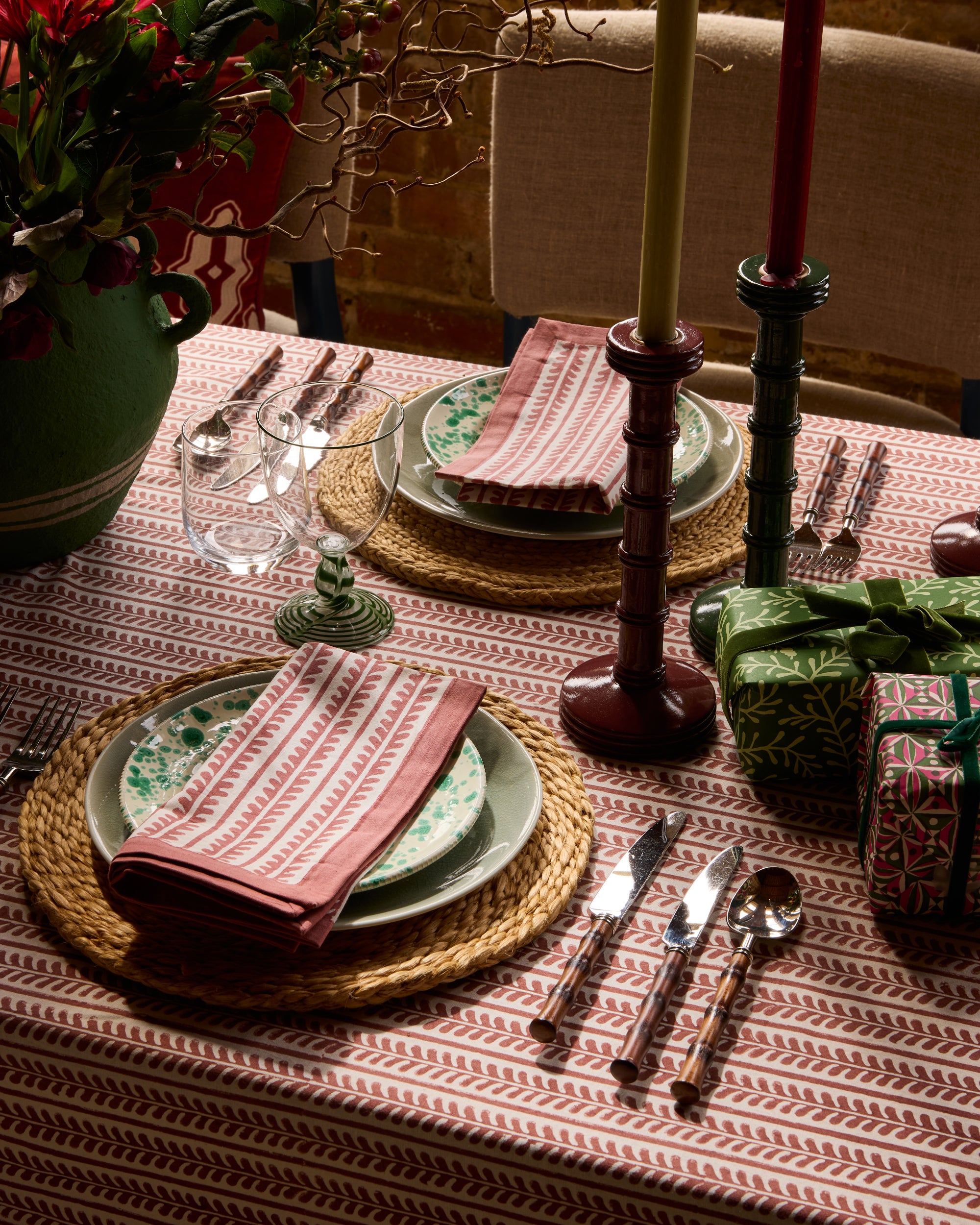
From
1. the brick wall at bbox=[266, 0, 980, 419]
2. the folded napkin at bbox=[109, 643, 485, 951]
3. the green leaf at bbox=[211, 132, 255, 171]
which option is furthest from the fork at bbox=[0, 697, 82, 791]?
the brick wall at bbox=[266, 0, 980, 419]

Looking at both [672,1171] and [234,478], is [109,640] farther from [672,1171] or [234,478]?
[672,1171]

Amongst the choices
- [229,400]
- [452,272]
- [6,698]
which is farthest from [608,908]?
[452,272]

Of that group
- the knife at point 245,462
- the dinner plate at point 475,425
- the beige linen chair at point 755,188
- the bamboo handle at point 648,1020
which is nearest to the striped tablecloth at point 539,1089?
the bamboo handle at point 648,1020

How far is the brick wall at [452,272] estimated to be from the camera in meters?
2.41

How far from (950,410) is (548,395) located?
1542 mm

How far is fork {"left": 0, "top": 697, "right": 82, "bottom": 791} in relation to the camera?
2.69 feet

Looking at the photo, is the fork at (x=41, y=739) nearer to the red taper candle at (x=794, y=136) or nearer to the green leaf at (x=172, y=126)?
the green leaf at (x=172, y=126)

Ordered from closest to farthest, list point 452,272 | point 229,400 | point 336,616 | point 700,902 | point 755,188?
point 700,902, point 336,616, point 229,400, point 755,188, point 452,272

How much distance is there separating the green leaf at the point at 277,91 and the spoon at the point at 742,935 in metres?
0.53

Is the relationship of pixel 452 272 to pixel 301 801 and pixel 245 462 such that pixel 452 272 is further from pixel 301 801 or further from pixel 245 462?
pixel 301 801

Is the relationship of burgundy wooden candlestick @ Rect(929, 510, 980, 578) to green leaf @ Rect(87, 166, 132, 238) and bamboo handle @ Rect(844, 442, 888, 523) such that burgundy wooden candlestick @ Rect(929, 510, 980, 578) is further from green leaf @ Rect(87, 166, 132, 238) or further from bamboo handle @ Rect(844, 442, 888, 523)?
green leaf @ Rect(87, 166, 132, 238)

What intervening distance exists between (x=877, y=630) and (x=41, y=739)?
0.52m

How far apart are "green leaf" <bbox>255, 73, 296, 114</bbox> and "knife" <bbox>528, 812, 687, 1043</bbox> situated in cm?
49

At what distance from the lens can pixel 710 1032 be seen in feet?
2.10
